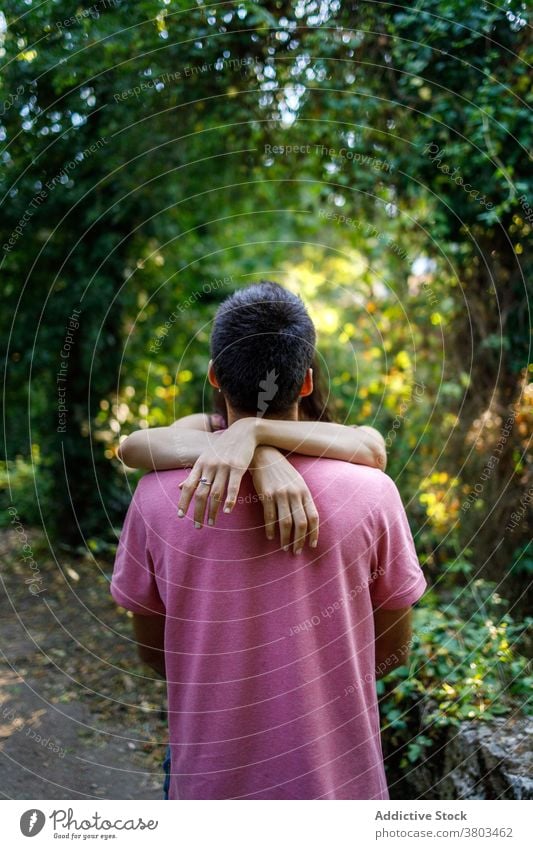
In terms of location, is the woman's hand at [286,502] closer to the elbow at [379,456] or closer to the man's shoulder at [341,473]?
the man's shoulder at [341,473]

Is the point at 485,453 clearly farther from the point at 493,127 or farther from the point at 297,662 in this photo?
the point at 297,662

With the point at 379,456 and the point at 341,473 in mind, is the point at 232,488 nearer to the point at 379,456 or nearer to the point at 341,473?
the point at 341,473

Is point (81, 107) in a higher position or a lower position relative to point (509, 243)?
higher

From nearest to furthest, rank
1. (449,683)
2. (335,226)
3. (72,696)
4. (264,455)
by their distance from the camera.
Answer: (264,455) < (449,683) < (72,696) < (335,226)

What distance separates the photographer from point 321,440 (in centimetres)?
139

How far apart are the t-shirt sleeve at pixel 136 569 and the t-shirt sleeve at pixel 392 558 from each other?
1.42ft

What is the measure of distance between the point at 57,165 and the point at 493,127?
2.68 m

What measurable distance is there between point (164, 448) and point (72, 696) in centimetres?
242

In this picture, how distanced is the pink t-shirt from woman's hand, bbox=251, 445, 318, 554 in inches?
1.1

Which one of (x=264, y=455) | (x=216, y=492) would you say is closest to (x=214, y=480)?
(x=216, y=492)

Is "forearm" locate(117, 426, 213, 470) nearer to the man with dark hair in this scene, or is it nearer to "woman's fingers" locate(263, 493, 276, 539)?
the man with dark hair

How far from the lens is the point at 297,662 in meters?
1.29
